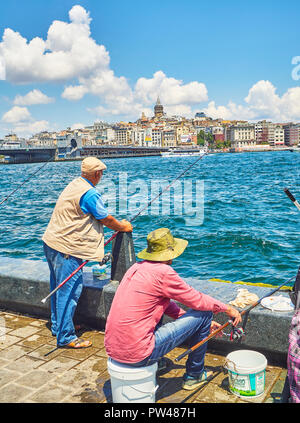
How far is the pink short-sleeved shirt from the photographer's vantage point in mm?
2977

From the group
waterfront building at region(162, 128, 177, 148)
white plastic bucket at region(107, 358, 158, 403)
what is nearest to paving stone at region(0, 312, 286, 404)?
white plastic bucket at region(107, 358, 158, 403)

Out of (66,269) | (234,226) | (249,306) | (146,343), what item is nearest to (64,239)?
(66,269)

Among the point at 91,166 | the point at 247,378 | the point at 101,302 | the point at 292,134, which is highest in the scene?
the point at 292,134

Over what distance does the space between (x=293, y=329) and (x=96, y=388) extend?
1.71 m

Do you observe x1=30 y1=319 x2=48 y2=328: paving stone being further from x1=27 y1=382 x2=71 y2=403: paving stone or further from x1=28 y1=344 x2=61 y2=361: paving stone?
x1=27 y1=382 x2=71 y2=403: paving stone

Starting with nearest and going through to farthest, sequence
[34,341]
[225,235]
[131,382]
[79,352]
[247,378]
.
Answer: [131,382]
[247,378]
[79,352]
[34,341]
[225,235]

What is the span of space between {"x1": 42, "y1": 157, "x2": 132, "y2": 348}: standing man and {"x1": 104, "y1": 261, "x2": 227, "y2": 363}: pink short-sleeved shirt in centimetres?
105

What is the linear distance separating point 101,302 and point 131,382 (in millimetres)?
1563

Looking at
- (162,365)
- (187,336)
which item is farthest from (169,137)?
(187,336)

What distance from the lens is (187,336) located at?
10.8 feet

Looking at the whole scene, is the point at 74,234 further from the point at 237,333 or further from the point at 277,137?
the point at 277,137

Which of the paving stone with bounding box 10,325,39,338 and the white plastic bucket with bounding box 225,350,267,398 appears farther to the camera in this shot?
the paving stone with bounding box 10,325,39,338

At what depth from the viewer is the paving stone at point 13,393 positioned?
11.0 ft

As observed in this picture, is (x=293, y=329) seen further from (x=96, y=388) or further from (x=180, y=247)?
(x=96, y=388)
